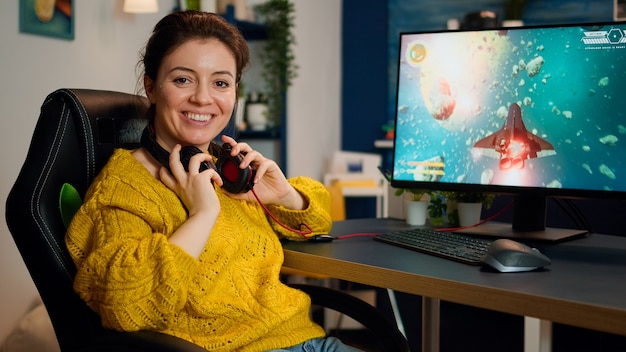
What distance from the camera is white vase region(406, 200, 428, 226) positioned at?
1.91 meters

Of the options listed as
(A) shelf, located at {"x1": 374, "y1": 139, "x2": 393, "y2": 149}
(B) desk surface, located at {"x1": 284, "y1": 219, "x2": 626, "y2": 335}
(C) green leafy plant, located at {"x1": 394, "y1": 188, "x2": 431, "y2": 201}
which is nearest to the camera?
(B) desk surface, located at {"x1": 284, "y1": 219, "x2": 626, "y2": 335}

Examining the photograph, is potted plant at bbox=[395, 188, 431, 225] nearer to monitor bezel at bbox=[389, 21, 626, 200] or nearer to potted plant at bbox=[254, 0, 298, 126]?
monitor bezel at bbox=[389, 21, 626, 200]

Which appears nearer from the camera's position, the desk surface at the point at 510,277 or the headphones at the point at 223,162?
the desk surface at the point at 510,277

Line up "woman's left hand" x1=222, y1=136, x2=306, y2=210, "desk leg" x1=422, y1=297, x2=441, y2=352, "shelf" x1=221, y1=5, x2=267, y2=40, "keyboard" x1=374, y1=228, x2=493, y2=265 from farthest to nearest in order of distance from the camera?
1. "shelf" x1=221, y1=5, x2=267, y2=40
2. "desk leg" x1=422, y1=297, x2=441, y2=352
3. "woman's left hand" x1=222, y1=136, x2=306, y2=210
4. "keyboard" x1=374, y1=228, x2=493, y2=265

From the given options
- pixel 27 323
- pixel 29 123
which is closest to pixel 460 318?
pixel 27 323

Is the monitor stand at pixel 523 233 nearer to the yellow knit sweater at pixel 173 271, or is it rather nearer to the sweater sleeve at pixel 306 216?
the sweater sleeve at pixel 306 216

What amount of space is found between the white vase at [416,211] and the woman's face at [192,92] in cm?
63

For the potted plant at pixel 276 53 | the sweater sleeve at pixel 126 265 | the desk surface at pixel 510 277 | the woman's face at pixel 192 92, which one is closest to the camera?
the desk surface at pixel 510 277

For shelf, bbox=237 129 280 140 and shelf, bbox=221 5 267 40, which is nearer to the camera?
shelf, bbox=221 5 267 40

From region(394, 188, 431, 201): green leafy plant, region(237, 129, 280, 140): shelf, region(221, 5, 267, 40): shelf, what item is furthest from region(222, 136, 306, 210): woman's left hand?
region(237, 129, 280, 140): shelf

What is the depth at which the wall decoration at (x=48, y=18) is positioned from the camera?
2959 millimetres

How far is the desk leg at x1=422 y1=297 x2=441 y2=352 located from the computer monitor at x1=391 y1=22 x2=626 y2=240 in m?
0.22

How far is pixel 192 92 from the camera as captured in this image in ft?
4.83

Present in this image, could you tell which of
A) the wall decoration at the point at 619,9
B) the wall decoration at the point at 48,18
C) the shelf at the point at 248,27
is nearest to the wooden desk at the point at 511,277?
the wall decoration at the point at 48,18
